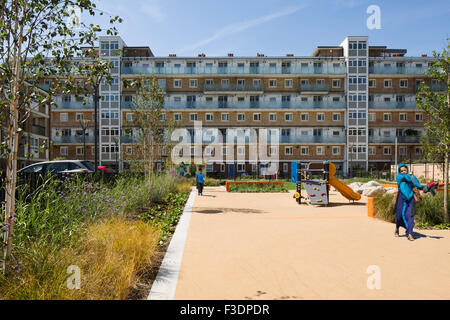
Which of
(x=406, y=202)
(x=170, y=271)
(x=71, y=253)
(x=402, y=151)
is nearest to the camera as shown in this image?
(x=71, y=253)

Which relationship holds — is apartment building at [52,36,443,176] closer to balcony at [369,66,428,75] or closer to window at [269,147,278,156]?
balcony at [369,66,428,75]

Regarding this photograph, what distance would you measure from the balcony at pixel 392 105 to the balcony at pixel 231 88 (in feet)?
53.2

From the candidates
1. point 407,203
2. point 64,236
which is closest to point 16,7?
point 64,236

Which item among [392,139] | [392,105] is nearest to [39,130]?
[392,139]

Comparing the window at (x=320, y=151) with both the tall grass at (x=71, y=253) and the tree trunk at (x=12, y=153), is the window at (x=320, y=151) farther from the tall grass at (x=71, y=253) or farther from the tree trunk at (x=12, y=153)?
the tree trunk at (x=12, y=153)

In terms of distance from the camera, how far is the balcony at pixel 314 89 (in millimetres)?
49969

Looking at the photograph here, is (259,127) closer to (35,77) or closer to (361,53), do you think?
(361,53)

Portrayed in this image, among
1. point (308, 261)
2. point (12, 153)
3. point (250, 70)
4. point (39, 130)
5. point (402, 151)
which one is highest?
point (250, 70)

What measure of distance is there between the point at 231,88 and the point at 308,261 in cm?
4578

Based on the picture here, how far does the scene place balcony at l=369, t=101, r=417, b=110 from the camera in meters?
50.2

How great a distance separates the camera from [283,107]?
164 feet

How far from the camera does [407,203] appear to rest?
8.02 m

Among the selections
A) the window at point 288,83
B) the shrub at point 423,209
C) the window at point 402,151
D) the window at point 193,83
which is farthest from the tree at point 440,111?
the window at point 402,151

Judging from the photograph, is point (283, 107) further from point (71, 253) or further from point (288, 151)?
point (71, 253)
